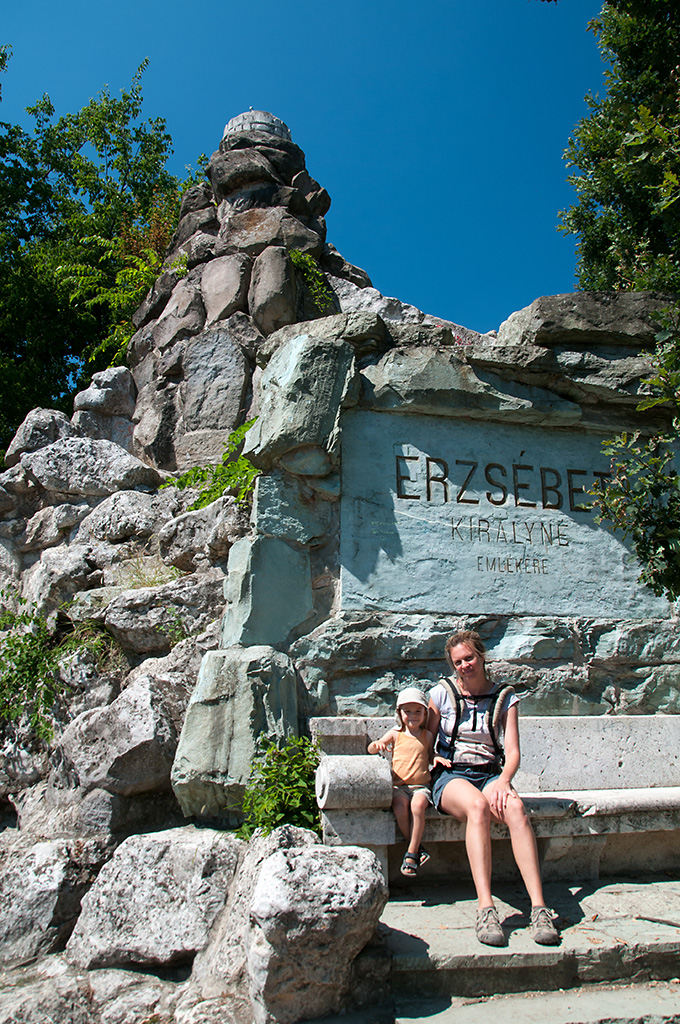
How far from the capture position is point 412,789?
354cm

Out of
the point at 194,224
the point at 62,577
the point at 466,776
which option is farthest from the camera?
the point at 194,224

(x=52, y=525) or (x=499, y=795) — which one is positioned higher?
(x=52, y=525)

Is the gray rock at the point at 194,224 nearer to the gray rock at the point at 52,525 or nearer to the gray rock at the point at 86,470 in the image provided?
the gray rock at the point at 86,470

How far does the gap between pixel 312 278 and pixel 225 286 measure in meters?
0.96

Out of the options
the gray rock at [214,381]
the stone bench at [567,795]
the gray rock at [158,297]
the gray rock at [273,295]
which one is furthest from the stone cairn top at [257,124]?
the stone bench at [567,795]

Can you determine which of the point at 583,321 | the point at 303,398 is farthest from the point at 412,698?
the point at 583,321

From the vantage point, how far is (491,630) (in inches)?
191

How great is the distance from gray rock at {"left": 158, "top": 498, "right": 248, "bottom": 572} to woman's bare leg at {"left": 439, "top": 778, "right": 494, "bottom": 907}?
243 centimetres

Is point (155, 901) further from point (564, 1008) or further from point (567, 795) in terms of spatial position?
point (567, 795)

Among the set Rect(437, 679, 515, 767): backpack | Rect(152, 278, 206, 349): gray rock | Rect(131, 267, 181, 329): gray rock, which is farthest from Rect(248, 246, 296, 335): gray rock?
Rect(437, 679, 515, 767): backpack

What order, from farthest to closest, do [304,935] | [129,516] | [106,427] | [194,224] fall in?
[194,224] < [106,427] < [129,516] < [304,935]

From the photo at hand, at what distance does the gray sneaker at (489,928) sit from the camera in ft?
9.42

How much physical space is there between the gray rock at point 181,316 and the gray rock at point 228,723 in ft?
16.4

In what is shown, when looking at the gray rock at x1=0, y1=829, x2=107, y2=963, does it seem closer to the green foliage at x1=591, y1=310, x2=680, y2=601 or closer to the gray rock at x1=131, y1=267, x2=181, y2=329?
the green foliage at x1=591, y1=310, x2=680, y2=601
